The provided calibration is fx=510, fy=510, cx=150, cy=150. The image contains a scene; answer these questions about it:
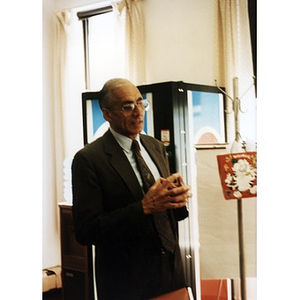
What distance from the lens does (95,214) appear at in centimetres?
169

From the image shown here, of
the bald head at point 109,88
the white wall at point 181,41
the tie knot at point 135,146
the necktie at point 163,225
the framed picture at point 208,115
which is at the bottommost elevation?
the necktie at point 163,225

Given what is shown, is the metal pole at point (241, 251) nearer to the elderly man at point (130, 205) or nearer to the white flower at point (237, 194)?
the white flower at point (237, 194)

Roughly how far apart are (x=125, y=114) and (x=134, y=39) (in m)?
0.27

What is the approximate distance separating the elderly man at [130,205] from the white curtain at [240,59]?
271mm

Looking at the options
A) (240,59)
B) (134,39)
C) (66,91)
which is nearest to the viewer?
(240,59)

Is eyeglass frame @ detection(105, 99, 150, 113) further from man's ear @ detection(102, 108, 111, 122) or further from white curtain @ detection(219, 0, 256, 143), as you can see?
white curtain @ detection(219, 0, 256, 143)

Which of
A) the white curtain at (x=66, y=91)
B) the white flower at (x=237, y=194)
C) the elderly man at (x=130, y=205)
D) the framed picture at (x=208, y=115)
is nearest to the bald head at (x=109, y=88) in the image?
the elderly man at (x=130, y=205)

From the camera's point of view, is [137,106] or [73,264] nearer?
[137,106]

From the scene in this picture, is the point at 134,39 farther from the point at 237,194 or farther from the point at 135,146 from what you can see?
the point at 237,194

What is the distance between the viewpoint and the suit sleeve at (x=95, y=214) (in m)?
1.66


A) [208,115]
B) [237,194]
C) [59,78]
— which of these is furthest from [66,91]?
[237,194]
